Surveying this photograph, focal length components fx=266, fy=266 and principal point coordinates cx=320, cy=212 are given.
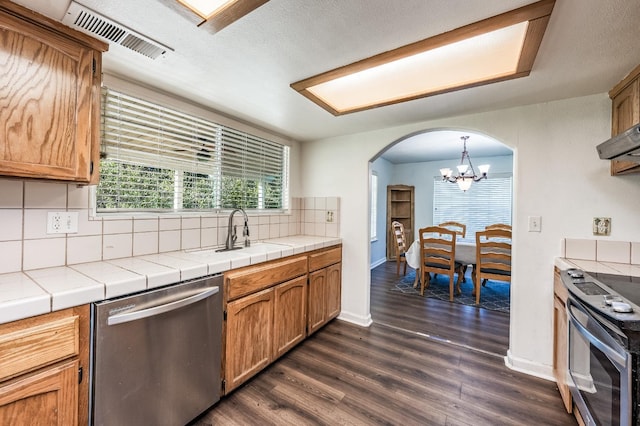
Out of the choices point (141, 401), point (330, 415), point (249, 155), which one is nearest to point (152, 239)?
point (141, 401)

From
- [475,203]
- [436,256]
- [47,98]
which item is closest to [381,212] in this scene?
[475,203]

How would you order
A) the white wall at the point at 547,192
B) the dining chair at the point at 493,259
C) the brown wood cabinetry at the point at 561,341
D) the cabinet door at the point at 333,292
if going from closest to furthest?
1. the brown wood cabinetry at the point at 561,341
2. the white wall at the point at 547,192
3. the cabinet door at the point at 333,292
4. the dining chair at the point at 493,259

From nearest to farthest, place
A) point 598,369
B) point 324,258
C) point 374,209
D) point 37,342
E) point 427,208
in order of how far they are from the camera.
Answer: point 37,342, point 598,369, point 324,258, point 374,209, point 427,208

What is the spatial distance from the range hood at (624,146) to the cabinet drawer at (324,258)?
1.95 meters

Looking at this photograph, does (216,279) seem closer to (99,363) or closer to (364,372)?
(99,363)

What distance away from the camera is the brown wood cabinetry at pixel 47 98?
1.09m

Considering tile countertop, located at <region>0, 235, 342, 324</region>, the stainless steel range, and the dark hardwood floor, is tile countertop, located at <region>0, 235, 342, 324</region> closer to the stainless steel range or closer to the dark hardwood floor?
the dark hardwood floor

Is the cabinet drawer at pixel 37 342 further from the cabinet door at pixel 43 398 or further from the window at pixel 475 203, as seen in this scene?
the window at pixel 475 203

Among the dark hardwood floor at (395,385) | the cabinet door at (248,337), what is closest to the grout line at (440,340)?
the dark hardwood floor at (395,385)

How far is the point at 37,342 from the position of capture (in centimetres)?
96

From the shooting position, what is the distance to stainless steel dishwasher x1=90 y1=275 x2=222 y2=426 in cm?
112

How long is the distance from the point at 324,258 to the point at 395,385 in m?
1.15

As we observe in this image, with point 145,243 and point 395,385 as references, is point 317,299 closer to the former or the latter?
point 395,385

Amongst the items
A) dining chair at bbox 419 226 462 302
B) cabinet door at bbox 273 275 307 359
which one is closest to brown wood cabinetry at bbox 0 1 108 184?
cabinet door at bbox 273 275 307 359
